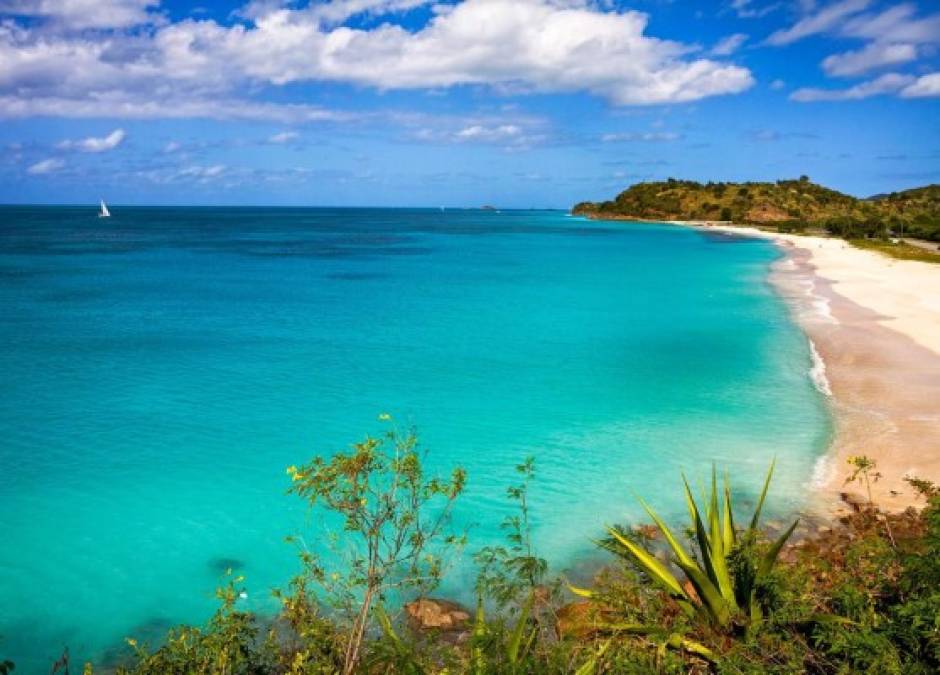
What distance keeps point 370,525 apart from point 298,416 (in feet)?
43.7

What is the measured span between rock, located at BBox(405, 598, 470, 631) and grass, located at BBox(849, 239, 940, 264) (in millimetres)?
62844

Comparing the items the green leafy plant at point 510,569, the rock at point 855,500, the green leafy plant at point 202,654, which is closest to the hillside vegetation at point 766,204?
the rock at point 855,500

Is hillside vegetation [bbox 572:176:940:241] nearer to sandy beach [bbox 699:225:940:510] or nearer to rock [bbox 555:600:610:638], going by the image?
sandy beach [bbox 699:225:940:510]

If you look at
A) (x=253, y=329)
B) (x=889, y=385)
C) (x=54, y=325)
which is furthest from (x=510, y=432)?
(x=54, y=325)

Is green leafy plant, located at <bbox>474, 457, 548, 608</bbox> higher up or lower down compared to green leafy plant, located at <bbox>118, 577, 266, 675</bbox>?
lower down

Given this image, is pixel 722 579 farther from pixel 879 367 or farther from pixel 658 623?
pixel 879 367

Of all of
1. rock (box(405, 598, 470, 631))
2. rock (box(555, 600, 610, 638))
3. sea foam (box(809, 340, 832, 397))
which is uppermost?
sea foam (box(809, 340, 832, 397))

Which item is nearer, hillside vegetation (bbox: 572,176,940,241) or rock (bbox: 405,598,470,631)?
rock (bbox: 405,598,470,631)

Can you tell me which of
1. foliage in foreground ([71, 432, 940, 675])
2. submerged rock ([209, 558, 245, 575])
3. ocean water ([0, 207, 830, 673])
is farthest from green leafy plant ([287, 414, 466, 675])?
submerged rock ([209, 558, 245, 575])

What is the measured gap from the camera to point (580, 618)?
379 inches

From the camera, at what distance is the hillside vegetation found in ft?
461

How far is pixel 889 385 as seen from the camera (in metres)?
22.0

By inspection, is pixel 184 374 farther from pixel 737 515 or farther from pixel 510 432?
pixel 737 515

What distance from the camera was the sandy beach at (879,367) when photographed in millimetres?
15539
